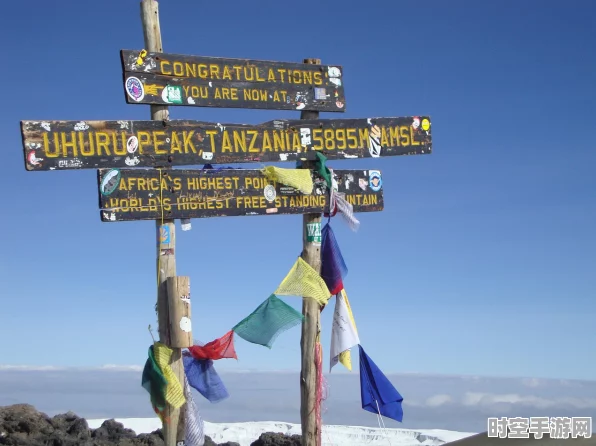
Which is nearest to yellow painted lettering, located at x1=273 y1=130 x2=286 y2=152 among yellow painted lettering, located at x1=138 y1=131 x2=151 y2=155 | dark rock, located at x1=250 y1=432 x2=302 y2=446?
yellow painted lettering, located at x1=138 y1=131 x2=151 y2=155

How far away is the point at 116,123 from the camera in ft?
27.0

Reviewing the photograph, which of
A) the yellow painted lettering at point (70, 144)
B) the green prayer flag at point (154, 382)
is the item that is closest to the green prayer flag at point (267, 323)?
the green prayer flag at point (154, 382)

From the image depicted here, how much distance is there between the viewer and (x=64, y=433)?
10820mm

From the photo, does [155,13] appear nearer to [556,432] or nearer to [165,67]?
[165,67]

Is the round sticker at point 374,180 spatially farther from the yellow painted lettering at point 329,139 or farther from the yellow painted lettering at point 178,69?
the yellow painted lettering at point 178,69

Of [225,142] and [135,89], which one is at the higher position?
[135,89]

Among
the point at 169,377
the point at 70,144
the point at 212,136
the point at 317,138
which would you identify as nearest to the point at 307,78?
the point at 317,138

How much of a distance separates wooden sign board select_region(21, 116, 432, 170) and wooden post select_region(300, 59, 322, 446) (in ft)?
1.03

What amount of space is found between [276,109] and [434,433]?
23.3 feet

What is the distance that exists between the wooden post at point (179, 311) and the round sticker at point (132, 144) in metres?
1.42

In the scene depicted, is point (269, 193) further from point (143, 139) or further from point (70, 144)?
point (70, 144)

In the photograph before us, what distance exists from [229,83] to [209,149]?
811 millimetres

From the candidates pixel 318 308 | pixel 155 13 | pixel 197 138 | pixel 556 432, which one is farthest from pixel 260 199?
pixel 556 432

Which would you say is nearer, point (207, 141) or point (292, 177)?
point (207, 141)
